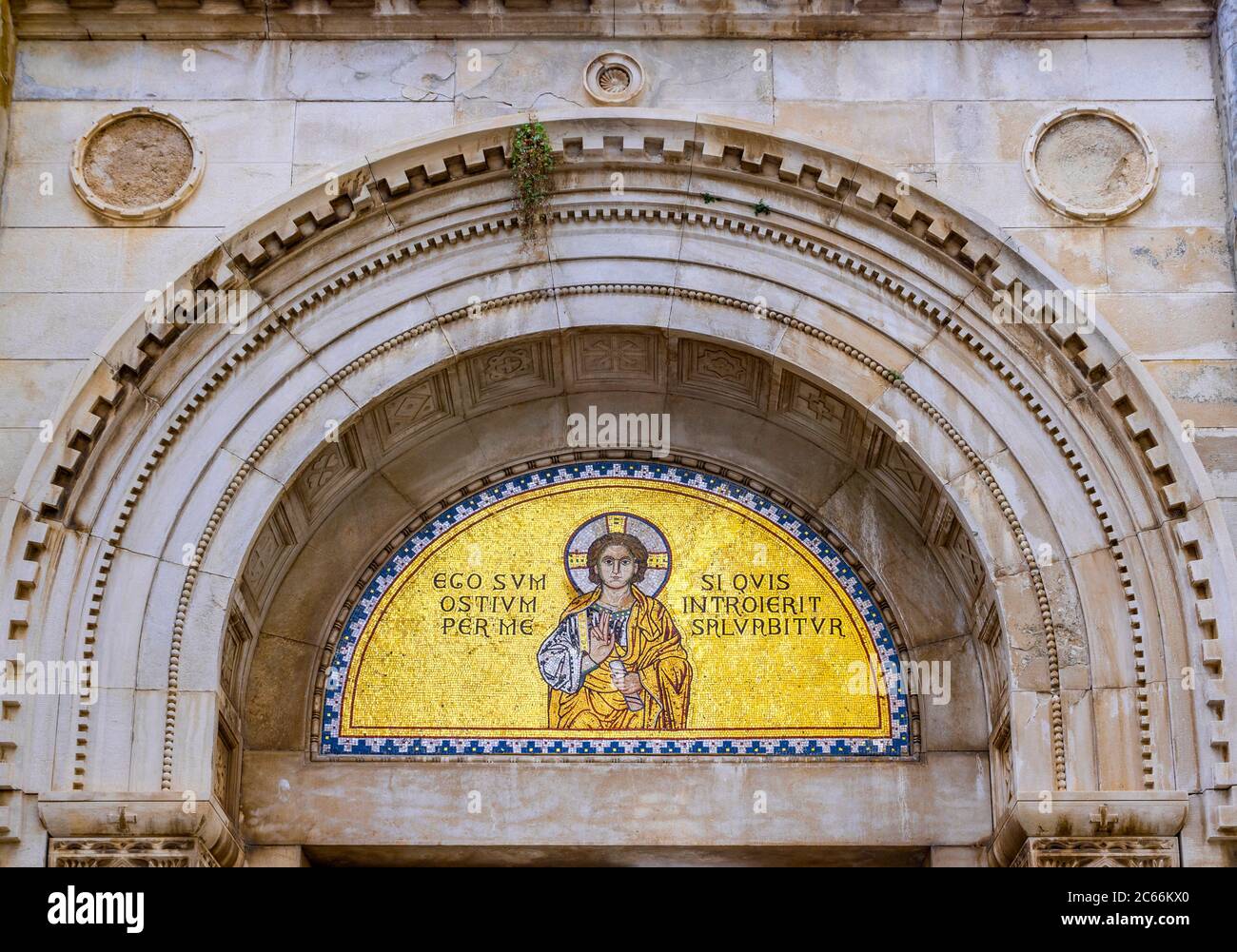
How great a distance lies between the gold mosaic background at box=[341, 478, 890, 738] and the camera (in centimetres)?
1387

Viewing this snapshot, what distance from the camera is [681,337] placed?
44.7 feet

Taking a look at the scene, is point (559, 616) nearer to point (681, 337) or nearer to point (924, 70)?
point (681, 337)

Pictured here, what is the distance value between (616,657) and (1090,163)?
4432 mm

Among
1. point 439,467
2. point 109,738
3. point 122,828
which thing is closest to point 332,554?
point 439,467

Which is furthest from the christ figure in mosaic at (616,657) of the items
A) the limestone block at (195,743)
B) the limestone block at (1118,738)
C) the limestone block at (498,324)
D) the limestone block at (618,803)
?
the limestone block at (1118,738)

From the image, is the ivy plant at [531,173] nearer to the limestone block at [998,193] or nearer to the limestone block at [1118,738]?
the limestone block at [998,193]

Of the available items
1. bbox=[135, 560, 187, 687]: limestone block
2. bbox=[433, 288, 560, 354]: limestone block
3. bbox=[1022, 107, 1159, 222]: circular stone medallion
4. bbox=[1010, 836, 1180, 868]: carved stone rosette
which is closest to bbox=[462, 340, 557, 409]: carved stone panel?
bbox=[433, 288, 560, 354]: limestone block

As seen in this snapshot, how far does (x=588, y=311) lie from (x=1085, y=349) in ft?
10.2

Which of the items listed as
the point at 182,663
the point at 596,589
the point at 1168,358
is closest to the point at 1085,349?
the point at 1168,358

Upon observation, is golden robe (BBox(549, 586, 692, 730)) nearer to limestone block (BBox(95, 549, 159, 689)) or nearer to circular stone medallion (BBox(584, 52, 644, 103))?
limestone block (BBox(95, 549, 159, 689))

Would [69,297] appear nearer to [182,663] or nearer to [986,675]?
[182,663]

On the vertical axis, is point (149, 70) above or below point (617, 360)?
above

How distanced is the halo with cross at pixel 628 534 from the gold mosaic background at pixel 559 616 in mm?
46

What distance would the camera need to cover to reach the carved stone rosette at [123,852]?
39.7 ft
